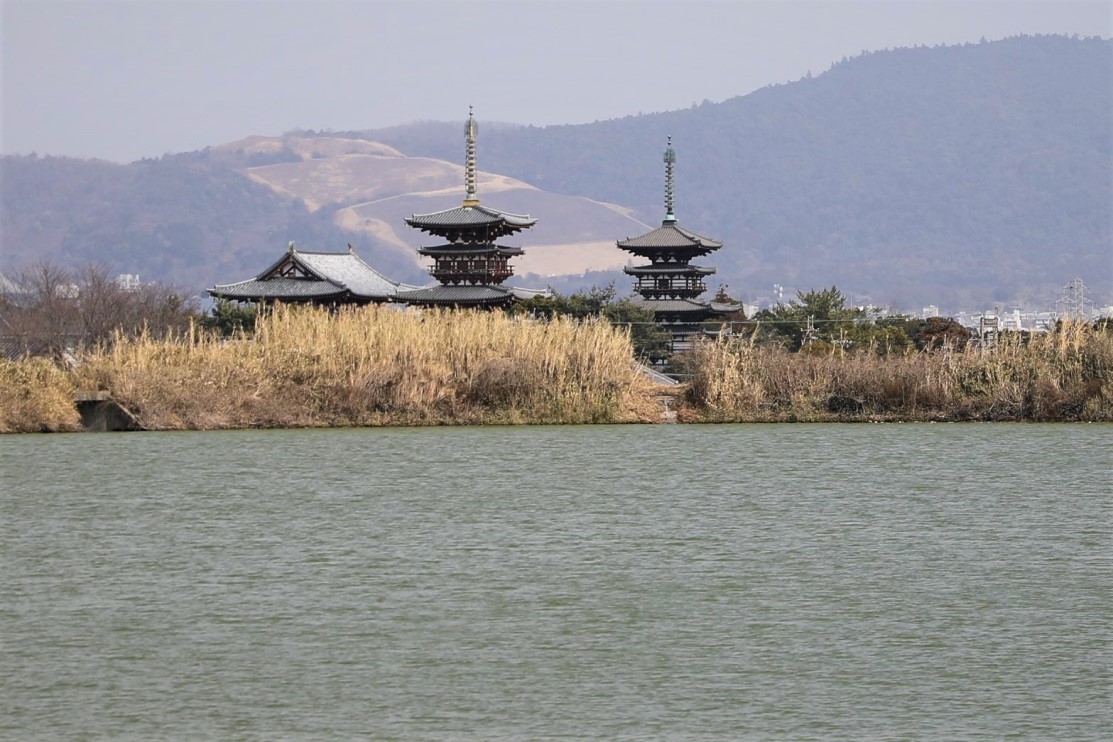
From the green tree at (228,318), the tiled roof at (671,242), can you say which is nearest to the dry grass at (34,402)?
the green tree at (228,318)

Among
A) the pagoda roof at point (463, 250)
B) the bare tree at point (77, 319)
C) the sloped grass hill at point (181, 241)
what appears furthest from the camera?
the sloped grass hill at point (181, 241)

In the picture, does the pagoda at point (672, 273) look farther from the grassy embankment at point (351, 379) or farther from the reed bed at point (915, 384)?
the grassy embankment at point (351, 379)

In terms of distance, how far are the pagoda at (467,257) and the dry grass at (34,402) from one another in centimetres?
2051

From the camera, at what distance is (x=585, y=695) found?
10078 mm

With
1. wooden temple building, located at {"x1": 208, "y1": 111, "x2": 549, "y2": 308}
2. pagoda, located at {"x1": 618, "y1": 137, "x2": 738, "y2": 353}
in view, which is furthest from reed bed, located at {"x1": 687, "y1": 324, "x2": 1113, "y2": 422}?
pagoda, located at {"x1": 618, "y1": 137, "x2": 738, "y2": 353}

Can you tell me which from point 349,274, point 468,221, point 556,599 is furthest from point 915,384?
point 349,274

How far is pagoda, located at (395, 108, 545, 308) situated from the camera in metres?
48.1

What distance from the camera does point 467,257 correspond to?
49.2 metres

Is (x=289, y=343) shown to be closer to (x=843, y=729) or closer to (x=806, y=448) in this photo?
(x=806, y=448)

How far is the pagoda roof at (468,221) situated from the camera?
A: 48.2 m

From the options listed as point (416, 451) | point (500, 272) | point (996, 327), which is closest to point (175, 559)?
point (416, 451)

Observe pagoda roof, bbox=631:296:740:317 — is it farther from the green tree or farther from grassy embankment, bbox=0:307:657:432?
grassy embankment, bbox=0:307:657:432

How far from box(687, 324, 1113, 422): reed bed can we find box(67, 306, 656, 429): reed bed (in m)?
1.99

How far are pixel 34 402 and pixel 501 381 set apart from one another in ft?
27.1
